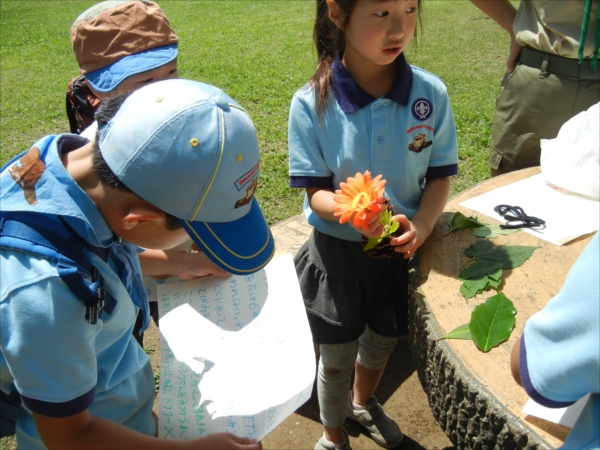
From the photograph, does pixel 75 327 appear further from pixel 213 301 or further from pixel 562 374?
pixel 562 374

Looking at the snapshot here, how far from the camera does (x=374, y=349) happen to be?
2053 millimetres

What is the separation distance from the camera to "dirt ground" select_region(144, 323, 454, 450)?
2295 mm

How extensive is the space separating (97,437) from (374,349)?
1194 mm

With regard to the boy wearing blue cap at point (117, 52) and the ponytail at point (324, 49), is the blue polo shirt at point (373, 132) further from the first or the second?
the boy wearing blue cap at point (117, 52)

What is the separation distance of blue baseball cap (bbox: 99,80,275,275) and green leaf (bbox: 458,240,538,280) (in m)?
0.70

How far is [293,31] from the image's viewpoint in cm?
956

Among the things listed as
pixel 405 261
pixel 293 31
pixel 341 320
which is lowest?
pixel 293 31

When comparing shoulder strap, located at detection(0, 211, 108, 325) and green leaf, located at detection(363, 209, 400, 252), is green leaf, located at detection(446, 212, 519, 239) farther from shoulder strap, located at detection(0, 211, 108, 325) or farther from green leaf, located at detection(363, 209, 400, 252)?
shoulder strap, located at detection(0, 211, 108, 325)

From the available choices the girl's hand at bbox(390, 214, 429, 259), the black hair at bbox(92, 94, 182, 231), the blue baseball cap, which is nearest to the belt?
the girl's hand at bbox(390, 214, 429, 259)

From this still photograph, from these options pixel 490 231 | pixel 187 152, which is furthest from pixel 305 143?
pixel 187 152

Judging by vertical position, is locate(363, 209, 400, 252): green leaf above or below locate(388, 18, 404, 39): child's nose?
below

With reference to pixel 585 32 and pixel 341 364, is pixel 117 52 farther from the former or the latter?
pixel 585 32

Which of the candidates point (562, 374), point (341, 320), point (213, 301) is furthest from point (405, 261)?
point (562, 374)

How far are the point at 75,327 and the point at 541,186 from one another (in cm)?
156
